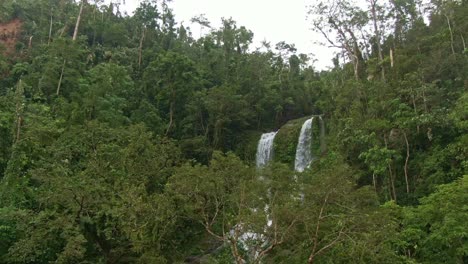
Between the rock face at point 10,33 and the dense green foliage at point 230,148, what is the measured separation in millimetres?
838

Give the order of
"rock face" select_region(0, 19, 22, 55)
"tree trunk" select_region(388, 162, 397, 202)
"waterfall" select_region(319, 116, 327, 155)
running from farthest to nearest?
"rock face" select_region(0, 19, 22, 55), "waterfall" select_region(319, 116, 327, 155), "tree trunk" select_region(388, 162, 397, 202)

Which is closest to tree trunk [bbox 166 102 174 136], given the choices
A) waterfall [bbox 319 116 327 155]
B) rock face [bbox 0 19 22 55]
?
waterfall [bbox 319 116 327 155]

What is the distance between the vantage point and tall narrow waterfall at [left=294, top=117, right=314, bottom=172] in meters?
26.2

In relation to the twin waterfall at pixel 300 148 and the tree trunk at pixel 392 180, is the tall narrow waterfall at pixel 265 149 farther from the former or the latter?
the tree trunk at pixel 392 180

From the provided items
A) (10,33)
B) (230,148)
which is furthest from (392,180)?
(10,33)

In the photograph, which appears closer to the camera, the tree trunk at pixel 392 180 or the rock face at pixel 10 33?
the tree trunk at pixel 392 180

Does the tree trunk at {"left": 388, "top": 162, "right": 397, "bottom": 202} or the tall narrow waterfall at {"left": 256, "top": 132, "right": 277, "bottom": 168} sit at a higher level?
the tall narrow waterfall at {"left": 256, "top": 132, "right": 277, "bottom": 168}

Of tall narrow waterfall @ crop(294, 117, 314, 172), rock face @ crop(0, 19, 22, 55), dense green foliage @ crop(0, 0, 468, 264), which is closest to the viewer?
dense green foliage @ crop(0, 0, 468, 264)

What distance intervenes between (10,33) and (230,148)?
22.1 m

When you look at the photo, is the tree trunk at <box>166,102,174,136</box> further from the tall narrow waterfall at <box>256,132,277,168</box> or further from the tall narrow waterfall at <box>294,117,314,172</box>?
the tall narrow waterfall at <box>294,117,314,172</box>

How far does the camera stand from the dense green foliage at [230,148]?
1248 centimetres

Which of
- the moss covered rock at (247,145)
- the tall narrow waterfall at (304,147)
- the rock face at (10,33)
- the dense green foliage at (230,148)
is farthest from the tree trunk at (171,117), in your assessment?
the rock face at (10,33)

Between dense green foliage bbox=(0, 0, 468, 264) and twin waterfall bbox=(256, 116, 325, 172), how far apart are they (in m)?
0.48

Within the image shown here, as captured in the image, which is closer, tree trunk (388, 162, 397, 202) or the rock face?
tree trunk (388, 162, 397, 202)
